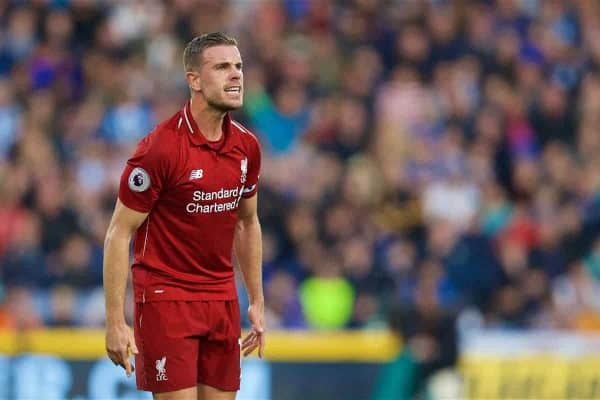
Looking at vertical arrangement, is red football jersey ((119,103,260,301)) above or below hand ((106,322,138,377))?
above

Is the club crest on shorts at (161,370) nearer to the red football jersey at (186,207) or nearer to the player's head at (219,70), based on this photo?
the red football jersey at (186,207)

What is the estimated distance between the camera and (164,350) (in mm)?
7188

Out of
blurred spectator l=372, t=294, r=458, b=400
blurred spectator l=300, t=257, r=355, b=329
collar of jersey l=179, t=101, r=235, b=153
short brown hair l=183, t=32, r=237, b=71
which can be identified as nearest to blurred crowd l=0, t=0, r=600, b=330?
blurred spectator l=300, t=257, r=355, b=329

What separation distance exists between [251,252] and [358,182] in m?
7.26

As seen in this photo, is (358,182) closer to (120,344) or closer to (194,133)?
(194,133)

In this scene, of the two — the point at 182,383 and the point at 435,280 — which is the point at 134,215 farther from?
the point at 435,280

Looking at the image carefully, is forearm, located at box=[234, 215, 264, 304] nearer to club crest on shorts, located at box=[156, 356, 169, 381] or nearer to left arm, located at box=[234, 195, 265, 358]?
left arm, located at box=[234, 195, 265, 358]

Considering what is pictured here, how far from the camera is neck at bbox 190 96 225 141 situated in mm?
7242

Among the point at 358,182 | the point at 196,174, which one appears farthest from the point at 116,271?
the point at 358,182

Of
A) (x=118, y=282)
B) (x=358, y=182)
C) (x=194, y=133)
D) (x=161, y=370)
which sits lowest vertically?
(x=161, y=370)

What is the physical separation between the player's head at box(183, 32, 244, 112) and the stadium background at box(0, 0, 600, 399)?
4968 millimetres

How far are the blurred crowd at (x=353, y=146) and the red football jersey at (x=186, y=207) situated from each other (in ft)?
16.9

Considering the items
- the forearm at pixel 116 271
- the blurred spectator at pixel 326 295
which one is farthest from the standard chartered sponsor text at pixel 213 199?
the blurred spectator at pixel 326 295

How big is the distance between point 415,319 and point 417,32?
→ 17.5 ft
